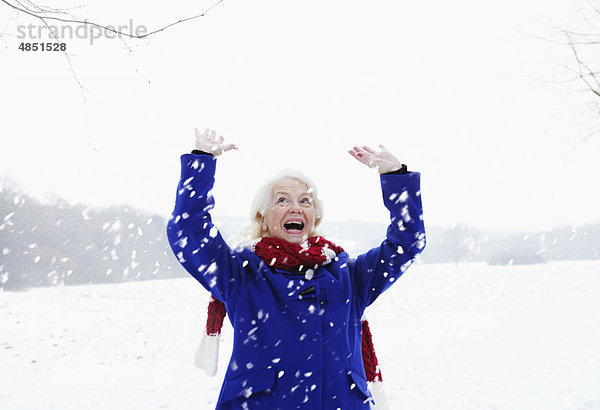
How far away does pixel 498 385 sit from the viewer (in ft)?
20.9

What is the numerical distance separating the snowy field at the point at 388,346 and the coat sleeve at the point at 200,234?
4016 mm

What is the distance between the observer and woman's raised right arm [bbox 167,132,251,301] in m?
1.82

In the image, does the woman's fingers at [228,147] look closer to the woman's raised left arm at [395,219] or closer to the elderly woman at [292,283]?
the elderly woman at [292,283]

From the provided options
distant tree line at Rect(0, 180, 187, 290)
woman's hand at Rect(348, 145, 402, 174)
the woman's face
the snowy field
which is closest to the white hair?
the woman's face

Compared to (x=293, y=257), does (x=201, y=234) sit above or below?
above

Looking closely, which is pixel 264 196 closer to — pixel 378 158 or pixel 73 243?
pixel 378 158

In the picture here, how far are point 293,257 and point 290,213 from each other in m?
Answer: 0.26

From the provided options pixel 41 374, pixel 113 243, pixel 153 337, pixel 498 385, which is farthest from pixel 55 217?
pixel 498 385

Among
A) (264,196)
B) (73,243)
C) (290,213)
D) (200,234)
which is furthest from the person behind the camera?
(73,243)

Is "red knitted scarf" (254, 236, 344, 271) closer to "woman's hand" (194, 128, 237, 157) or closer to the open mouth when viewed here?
the open mouth

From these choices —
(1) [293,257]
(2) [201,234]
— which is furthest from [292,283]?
(2) [201,234]

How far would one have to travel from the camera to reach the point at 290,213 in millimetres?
2197

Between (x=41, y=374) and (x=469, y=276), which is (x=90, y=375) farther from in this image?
(x=469, y=276)

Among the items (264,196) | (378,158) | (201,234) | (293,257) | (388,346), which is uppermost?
(378,158)
